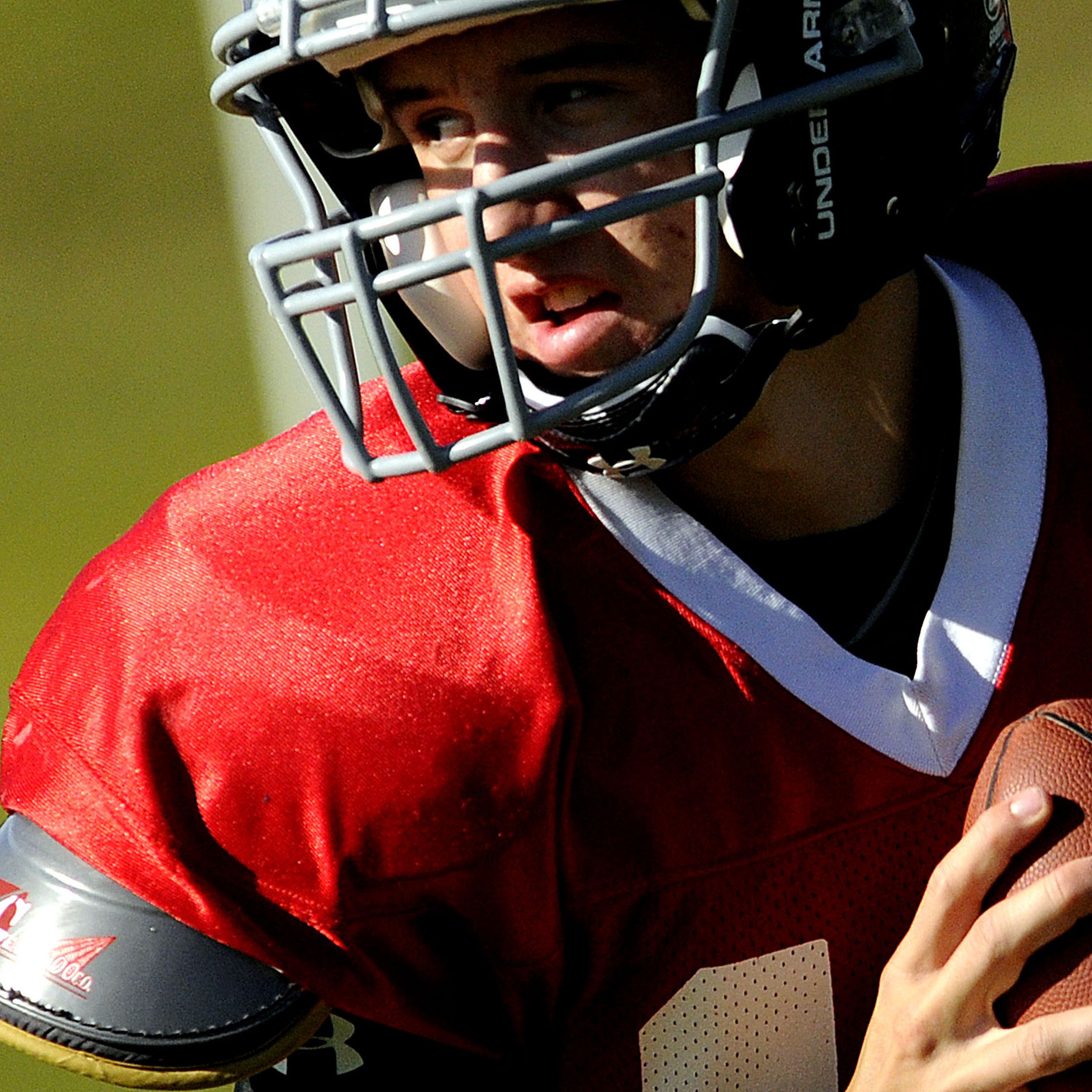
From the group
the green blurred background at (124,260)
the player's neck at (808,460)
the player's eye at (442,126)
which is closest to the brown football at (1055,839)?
the player's neck at (808,460)

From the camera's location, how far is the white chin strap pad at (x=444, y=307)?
4.94ft

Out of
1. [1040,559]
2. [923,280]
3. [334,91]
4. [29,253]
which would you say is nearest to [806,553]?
[1040,559]

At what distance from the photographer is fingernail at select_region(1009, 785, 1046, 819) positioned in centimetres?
119

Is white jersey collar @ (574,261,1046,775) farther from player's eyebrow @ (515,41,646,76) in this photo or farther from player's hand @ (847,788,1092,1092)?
player's eyebrow @ (515,41,646,76)

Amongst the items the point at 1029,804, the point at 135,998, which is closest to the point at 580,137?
the point at 1029,804

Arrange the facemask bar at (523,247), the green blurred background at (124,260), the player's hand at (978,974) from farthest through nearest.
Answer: the green blurred background at (124,260)
the facemask bar at (523,247)
the player's hand at (978,974)

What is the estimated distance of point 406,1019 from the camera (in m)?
1.36

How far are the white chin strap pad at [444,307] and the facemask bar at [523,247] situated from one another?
14 centimetres

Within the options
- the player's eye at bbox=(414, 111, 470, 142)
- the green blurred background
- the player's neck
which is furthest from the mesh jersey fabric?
the green blurred background

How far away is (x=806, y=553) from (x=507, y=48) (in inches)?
18.3

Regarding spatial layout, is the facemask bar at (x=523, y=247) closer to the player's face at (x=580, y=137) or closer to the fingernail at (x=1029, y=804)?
the player's face at (x=580, y=137)

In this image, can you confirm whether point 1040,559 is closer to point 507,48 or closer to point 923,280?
point 923,280

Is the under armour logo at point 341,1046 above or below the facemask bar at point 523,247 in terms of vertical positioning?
below

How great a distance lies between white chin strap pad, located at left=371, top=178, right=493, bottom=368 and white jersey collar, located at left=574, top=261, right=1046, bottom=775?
0.15m
